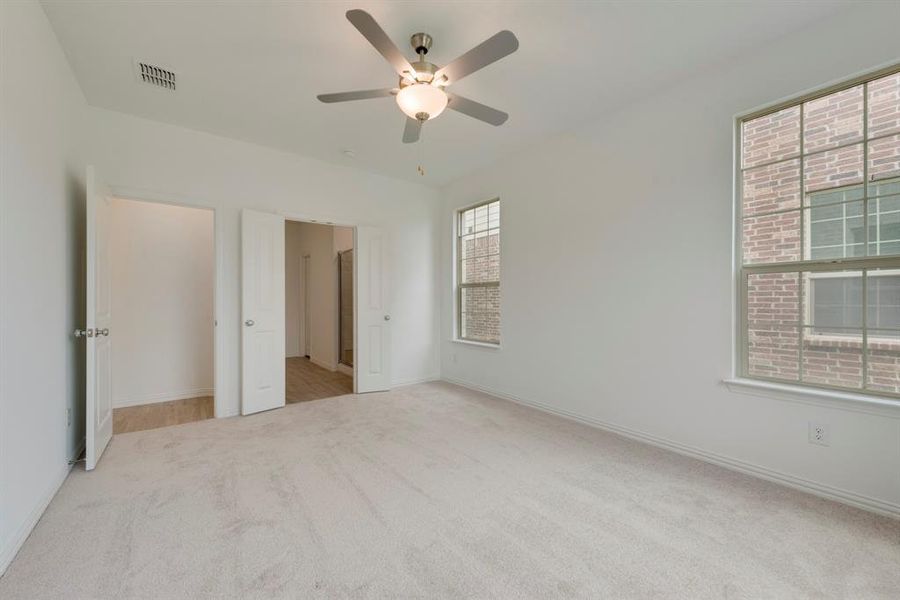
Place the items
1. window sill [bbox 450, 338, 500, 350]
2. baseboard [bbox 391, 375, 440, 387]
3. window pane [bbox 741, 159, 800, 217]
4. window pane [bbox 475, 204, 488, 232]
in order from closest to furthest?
window pane [bbox 741, 159, 800, 217]
window sill [bbox 450, 338, 500, 350]
window pane [bbox 475, 204, 488, 232]
baseboard [bbox 391, 375, 440, 387]

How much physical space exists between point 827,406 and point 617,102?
2.52 meters

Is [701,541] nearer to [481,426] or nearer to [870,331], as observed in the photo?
[870,331]

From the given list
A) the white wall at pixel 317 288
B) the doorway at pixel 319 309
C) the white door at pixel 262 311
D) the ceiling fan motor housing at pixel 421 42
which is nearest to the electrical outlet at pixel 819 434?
the ceiling fan motor housing at pixel 421 42

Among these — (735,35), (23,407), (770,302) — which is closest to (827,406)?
(770,302)

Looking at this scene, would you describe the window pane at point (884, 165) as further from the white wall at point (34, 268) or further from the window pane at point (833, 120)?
the white wall at point (34, 268)

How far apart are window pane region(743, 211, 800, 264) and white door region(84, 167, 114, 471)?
4.38 m

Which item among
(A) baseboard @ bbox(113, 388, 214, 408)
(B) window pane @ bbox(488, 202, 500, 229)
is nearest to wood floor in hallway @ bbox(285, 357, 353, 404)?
(A) baseboard @ bbox(113, 388, 214, 408)

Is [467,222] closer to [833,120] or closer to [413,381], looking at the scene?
[413,381]

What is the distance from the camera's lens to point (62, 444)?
2.36 meters

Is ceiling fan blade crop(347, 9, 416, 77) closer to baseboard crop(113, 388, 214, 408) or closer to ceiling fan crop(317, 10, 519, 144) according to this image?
ceiling fan crop(317, 10, 519, 144)

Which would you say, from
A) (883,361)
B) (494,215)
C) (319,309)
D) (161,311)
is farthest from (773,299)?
(319,309)

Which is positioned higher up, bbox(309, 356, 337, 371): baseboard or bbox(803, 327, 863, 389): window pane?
bbox(803, 327, 863, 389): window pane

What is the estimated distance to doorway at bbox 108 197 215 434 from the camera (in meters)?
3.95

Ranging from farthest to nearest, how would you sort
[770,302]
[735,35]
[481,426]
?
[481,426] < [770,302] < [735,35]
